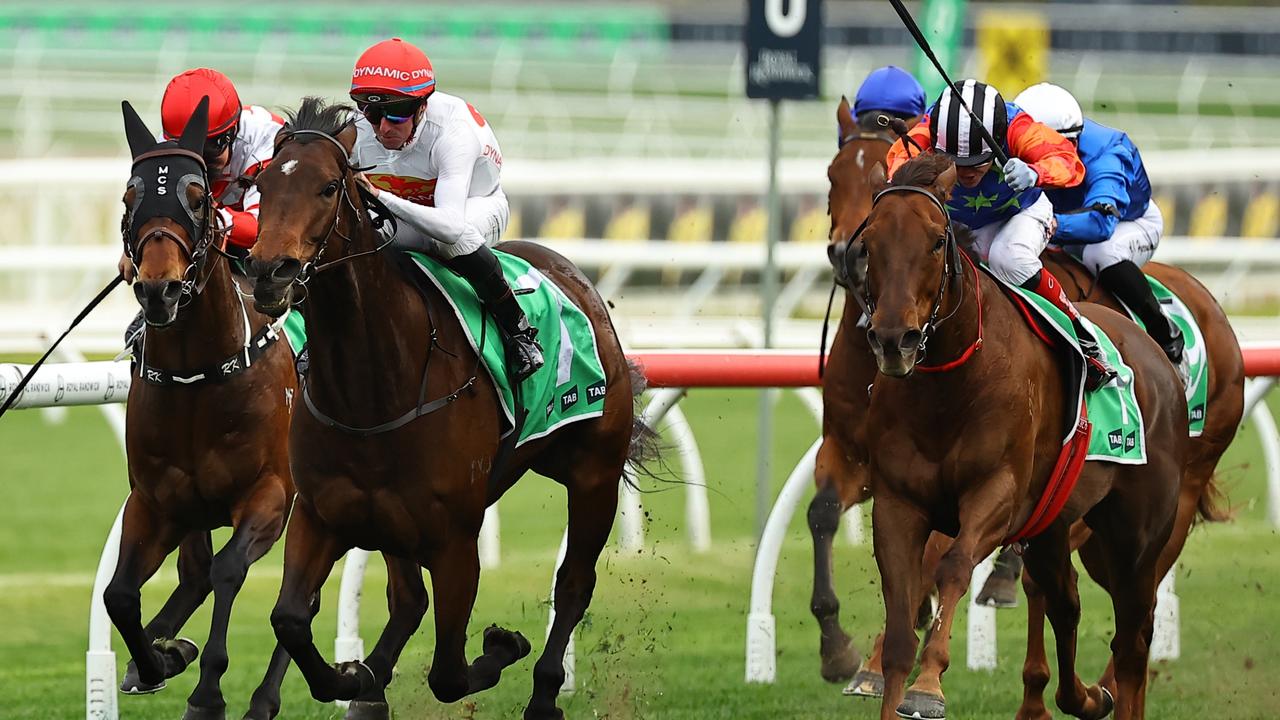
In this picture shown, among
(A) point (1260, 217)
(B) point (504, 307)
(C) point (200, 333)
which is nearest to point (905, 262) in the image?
(B) point (504, 307)

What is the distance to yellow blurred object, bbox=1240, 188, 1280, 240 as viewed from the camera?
1964 centimetres

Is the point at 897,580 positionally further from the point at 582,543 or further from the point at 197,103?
the point at 197,103

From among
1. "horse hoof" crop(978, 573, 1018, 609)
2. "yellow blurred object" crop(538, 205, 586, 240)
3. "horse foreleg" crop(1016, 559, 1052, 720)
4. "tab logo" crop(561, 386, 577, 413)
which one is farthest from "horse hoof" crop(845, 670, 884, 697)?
"yellow blurred object" crop(538, 205, 586, 240)

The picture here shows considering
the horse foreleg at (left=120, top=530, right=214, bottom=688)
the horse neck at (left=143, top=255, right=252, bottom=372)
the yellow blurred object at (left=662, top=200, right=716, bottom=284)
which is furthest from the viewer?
the yellow blurred object at (left=662, top=200, right=716, bottom=284)

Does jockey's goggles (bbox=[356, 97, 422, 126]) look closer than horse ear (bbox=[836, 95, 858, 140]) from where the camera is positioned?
Yes

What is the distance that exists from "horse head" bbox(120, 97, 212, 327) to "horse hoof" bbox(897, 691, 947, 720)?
1.94 metres

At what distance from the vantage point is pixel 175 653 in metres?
5.44

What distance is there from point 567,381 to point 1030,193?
1.44 m

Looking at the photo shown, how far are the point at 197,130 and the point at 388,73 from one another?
549 millimetres

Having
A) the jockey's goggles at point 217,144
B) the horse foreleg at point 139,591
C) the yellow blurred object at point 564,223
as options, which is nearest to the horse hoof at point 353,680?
the horse foreleg at point 139,591

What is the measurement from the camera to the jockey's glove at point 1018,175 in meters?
5.36

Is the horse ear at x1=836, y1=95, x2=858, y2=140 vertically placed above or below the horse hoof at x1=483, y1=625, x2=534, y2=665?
above

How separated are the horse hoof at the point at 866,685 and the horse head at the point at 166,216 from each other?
2293mm

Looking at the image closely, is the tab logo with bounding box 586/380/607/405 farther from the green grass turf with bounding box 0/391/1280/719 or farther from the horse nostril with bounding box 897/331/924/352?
the horse nostril with bounding box 897/331/924/352
